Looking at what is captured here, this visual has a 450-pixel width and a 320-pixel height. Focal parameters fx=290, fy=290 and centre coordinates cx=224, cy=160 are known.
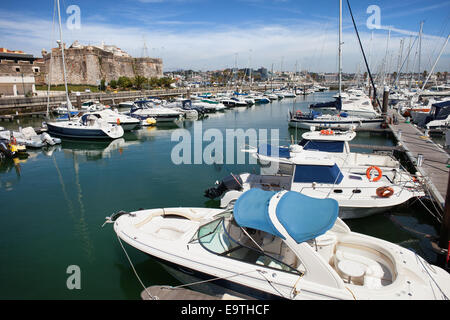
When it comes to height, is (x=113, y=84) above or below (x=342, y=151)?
above

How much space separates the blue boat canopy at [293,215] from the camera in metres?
5.43

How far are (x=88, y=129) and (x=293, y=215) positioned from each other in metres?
23.3

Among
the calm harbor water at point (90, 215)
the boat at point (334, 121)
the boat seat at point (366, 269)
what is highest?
the boat at point (334, 121)

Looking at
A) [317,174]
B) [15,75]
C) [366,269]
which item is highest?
[15,75]

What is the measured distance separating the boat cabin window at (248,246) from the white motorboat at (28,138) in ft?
69.0

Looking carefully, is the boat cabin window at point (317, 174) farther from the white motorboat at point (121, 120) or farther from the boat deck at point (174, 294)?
the white motorboat at point (121, 120)

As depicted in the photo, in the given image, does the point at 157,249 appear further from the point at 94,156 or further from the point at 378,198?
the point at 94,156

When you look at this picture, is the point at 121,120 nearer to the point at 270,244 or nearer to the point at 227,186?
the point at 227,186

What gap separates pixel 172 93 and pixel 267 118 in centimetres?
3430

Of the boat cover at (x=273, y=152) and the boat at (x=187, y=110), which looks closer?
the boat cover at (x=273, y=152)

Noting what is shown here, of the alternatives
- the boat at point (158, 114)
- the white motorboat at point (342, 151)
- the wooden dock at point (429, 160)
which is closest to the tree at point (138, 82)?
the boat at point (158, 114)

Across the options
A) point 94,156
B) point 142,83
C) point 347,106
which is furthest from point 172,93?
point 94,156

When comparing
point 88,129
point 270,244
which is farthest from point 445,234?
point 88,129

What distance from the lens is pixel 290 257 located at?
603 centimetres
